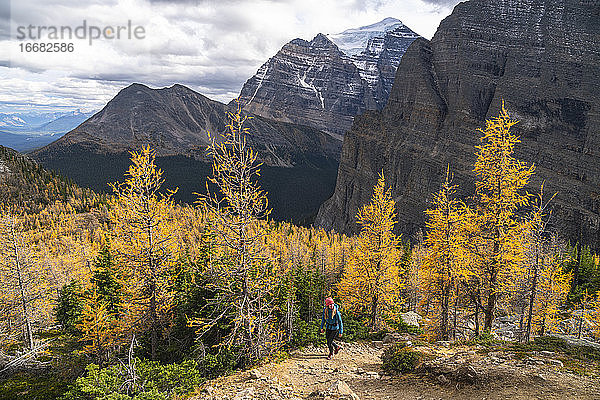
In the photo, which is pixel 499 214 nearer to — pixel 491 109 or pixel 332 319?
pixel 332 319

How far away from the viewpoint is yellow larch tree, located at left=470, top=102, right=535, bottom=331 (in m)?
17.5

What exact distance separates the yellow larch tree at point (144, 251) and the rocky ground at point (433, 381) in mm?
6791

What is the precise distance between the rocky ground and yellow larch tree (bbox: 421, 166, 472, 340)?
220 inches

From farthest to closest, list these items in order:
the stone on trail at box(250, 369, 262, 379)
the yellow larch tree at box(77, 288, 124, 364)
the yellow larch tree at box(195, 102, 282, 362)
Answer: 1. the yellow larch tree at box(77, 288, 124, 364)
2. the yellow larch tree at box(195, 102, 282, 362)
3. the stone on trail at box(250, 369, 262, 379)

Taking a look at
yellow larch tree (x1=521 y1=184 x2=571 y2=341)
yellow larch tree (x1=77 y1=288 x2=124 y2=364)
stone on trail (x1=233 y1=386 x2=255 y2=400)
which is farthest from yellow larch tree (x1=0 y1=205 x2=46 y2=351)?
yellow larch tree (x1=521 y1=184 x2=571 y2=341)

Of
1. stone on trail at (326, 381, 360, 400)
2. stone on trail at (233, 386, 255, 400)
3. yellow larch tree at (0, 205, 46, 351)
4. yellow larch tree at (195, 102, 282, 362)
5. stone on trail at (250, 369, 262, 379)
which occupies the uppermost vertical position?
yellow larch tree at (195, 102, 282, 362)

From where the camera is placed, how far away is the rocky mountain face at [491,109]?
345 ft

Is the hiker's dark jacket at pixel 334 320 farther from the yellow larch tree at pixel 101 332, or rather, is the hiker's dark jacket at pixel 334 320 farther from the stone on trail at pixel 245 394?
the yellow larch tree at pixel 101 332

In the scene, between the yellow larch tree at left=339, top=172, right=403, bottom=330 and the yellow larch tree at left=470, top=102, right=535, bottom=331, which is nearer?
the yellow larch tree at left=470, top=102, right=535, bottom=331

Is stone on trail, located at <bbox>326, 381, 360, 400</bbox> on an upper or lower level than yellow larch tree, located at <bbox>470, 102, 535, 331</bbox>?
lower

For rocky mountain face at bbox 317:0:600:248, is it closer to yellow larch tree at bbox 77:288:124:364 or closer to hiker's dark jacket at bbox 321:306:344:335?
hiker's dark jacket at bbox 321:306:344:335

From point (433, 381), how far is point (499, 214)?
1029cm

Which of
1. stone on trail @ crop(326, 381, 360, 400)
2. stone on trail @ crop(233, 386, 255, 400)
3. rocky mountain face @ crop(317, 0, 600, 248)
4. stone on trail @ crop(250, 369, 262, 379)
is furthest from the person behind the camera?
rocky mountain face @ crop(317, 0, 600, 248)

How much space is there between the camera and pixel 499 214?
1778 centimetres
